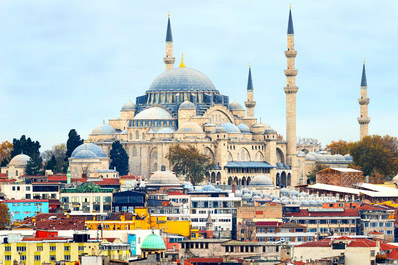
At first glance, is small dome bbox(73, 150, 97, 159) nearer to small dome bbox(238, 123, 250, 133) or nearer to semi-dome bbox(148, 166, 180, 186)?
semi-dome bbox(148, 166, 180, 186)

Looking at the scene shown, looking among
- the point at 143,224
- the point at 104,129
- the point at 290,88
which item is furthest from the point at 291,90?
the point at 143,224

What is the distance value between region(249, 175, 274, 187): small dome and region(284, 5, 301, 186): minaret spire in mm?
11774

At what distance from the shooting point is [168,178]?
113500mm

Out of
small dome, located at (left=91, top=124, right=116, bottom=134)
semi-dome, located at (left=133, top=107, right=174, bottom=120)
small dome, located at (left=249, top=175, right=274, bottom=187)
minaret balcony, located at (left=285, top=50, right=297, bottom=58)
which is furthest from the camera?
small dome, located at (left=91, top=124, right=116, bottom=134)

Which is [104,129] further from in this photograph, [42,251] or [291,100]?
[42,251]

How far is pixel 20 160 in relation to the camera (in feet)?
415

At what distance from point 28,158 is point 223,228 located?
98.7 feet

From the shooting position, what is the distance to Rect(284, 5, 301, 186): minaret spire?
139375 mm

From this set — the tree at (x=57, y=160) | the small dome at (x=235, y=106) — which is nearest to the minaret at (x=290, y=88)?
the small dome at (x=235, y=106)

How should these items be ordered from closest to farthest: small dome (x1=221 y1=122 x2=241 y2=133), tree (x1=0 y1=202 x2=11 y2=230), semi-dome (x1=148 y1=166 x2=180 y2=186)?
tree (x1=0 y1=202 x2=11 y2=230), semi-dome (x1=148 y1=166 x2=180 y2=186), small dome (x1=221 y1=122 x2=241 y2=133)

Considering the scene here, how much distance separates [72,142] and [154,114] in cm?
931

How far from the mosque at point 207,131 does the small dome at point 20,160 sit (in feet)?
37.2

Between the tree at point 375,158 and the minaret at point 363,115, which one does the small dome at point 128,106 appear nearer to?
the tree at point 375,158

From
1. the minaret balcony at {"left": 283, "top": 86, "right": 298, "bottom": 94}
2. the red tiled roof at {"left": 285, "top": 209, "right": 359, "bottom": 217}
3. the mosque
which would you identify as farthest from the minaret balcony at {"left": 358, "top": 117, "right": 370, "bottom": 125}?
the red tiled roof at {"left": 285, "top": 209, "right": 359, "bottom": 217}
